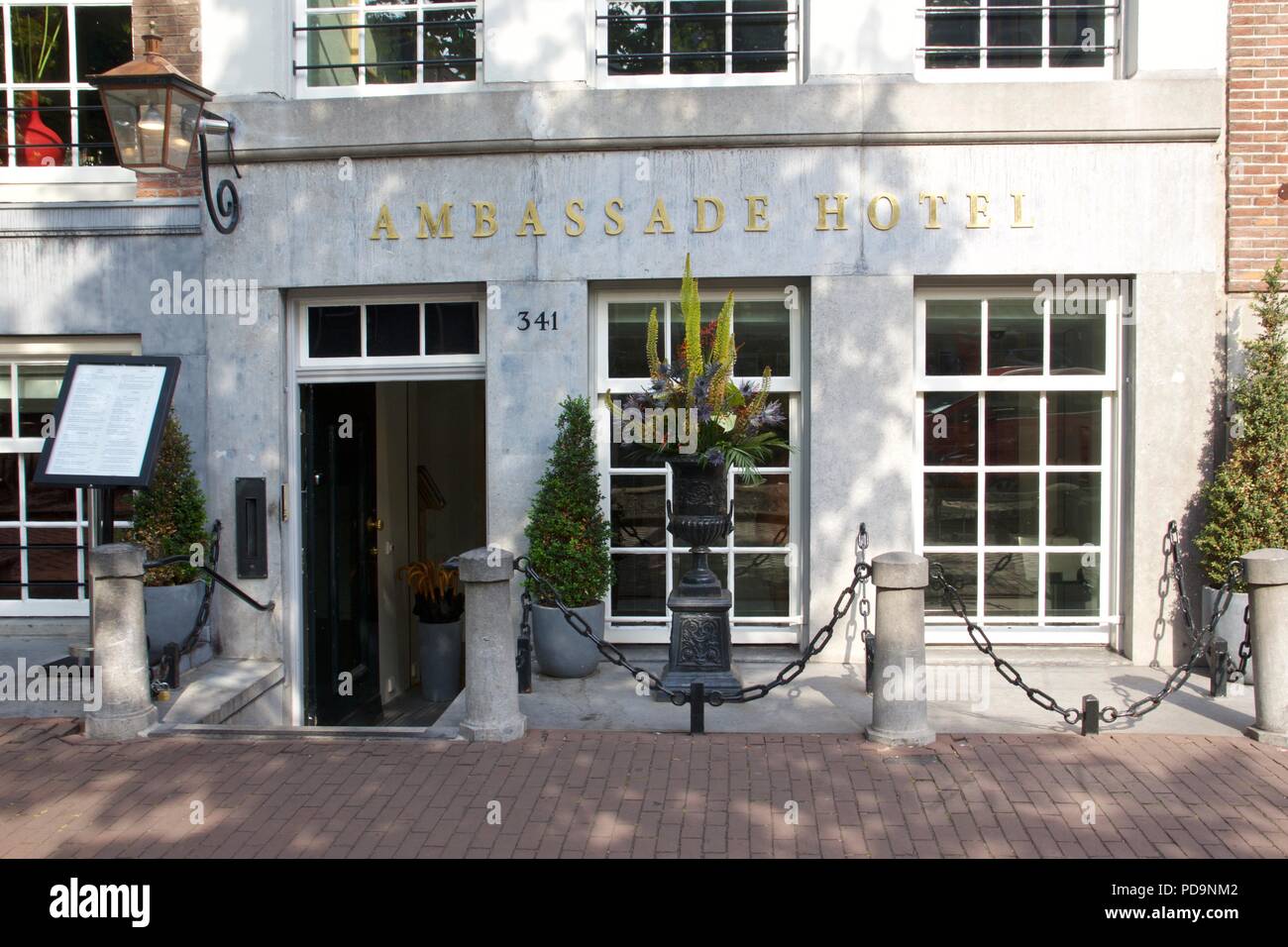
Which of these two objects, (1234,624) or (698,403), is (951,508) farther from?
(698,403)

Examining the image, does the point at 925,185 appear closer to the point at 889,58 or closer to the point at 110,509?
the point at 889,58

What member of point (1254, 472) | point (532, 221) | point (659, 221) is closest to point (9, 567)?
point (532, 221)

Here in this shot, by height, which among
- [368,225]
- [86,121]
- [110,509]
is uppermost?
[86,121]

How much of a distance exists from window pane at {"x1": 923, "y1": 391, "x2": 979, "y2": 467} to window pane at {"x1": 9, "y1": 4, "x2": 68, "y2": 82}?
7.53 meters

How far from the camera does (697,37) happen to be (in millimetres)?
8711

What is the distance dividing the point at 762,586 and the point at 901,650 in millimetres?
2512

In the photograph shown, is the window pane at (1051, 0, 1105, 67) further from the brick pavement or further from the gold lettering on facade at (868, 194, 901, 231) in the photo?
the brick pavement

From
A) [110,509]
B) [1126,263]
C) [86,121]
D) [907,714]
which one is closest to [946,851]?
[907,714]

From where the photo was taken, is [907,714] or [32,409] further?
[32,409]

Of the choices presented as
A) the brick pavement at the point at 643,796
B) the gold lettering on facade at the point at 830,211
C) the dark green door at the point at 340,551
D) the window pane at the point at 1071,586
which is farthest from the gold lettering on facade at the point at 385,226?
the window pane at the point at 1071,586

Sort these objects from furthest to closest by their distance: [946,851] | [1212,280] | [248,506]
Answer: [248,506]
[1212,280]
[946,851]

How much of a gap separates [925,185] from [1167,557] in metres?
3.28

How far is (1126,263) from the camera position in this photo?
8156mm

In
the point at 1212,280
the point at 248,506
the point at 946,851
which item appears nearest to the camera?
the point at 946,851
